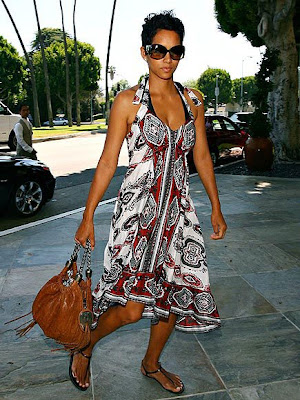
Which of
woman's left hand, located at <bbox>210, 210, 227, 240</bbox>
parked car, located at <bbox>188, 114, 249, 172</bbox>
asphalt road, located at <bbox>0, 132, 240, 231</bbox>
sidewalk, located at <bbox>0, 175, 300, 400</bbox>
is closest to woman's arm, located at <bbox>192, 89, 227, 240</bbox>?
woman's left hand, located at <bbox>210, 210, 227, 240</bbox>

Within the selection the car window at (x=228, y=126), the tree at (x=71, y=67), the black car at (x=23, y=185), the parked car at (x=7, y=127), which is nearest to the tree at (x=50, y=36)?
the tree at (x=71, y=67)

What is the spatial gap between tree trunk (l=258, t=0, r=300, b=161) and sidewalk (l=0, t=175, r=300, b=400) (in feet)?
25.1

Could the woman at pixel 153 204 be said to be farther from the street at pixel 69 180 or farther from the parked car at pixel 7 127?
the parked car at pixel 7 127

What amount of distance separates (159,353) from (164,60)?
5.27 ft

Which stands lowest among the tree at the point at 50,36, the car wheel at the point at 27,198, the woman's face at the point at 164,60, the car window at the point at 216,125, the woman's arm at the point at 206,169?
the car wheel at the point at 27,198

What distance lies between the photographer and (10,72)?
185 ft

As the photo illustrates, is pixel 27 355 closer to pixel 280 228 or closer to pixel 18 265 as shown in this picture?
pixel 18 265

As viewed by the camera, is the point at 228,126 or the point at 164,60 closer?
the point at 164,60

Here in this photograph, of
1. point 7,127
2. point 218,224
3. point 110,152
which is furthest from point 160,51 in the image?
point 7,127

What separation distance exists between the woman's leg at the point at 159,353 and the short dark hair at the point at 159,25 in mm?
1458

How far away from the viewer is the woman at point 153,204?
8.05ft

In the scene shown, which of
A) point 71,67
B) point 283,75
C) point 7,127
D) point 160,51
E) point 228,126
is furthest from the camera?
point 71,67

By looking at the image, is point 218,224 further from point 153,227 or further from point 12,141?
point 12,141

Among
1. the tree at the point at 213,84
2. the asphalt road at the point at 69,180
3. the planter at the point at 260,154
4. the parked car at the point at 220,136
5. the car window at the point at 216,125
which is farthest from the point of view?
the tree at the point at 213,84
